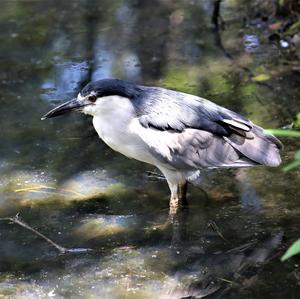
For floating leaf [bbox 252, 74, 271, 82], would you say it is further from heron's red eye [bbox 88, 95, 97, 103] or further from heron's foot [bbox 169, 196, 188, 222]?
heron's red eye [bbox 88, 95, 97, 103]

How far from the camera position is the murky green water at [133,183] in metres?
4.39

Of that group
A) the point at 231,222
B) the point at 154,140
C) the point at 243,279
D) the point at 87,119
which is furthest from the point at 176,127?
the point at 87,119

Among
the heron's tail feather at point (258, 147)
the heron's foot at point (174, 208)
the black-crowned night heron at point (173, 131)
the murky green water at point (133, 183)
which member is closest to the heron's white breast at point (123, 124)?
the black-crowned night heron at point (173, 131)

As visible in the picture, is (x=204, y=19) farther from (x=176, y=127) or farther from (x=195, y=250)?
(x=195, y=250)

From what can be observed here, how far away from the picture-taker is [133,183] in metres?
5.72

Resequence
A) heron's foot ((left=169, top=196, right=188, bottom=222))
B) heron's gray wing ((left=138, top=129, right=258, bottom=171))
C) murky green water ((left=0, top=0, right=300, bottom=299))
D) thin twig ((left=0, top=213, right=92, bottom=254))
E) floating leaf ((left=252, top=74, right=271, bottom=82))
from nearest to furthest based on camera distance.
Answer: murky green water ((left=0, top=0, right=300, bottom=299)) < thin twig ((left=0, top=213, right=92, bottom=254)) < heron's gray wing ((left=138, top=129, right=258, bottom=171)) < heron's foot ((left=169, top=196, right=188, bottom=222)) < floating leaf ((left=252, top=74, right=271, bottom=82))

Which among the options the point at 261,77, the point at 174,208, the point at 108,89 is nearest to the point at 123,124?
the point at 108,89

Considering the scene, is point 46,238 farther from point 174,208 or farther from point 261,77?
point 261,77

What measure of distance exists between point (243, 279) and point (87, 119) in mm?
3095

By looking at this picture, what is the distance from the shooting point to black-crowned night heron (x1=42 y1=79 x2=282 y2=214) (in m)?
5.08

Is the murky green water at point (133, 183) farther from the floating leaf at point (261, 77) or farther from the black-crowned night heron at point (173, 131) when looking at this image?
the black-crowned night heron at point (173, 131)

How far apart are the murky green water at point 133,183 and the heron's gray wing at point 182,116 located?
0.62 metres

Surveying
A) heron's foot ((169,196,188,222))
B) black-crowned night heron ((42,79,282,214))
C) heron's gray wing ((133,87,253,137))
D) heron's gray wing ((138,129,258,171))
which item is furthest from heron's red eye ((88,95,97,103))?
heron's foot ((169,196,188,222))

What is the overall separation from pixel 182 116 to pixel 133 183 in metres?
0.89
